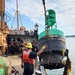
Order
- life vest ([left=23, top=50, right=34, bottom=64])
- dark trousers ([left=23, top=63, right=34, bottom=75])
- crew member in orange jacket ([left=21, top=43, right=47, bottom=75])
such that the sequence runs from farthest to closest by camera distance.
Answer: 1. dark trousers ([left=23, top=63, right=34, bottom=75])
2. life vest ([left=23, top=50, right=34, bottom=64])
3. crew member in orange jacket ([left=21, top=43, right=47, bottom=75])

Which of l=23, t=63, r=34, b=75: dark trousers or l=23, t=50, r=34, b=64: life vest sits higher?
l=23, t=50, r=34, b=64: life vest

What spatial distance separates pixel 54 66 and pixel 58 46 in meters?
0.76

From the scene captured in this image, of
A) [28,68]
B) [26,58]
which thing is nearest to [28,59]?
[26,58]

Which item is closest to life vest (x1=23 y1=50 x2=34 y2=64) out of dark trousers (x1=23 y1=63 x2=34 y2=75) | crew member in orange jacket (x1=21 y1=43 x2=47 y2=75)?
crew member in orange jacket (x1=21 y1=43 x2=47 y2=75)

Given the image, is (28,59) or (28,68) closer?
(28,59)

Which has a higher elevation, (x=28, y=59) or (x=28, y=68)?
(x=28, y=59)

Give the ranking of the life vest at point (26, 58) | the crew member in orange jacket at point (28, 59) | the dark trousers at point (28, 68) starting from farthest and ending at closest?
the dark trousers at point (28, 68) < the life vest at point (26, 58) < the crew member in orange jacket at point (28, 59)

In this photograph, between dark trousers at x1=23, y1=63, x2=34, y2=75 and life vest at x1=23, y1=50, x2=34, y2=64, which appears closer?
life vest at x1=23, y1=50, x2=34, y2=64

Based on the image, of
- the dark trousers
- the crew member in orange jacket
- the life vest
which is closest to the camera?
the crew member in orange jacket

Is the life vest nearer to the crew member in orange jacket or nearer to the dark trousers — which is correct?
the crew member in orange jacket

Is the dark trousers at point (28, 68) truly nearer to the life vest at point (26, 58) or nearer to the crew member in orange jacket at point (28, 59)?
the crew member in orange jacket at point (28, 59)

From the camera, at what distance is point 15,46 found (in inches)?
713

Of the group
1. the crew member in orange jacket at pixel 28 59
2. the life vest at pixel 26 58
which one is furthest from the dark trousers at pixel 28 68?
the life vest at pixel 26 58

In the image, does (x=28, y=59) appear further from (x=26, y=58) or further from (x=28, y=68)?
(x=28, y=68)
